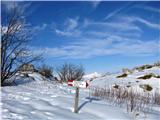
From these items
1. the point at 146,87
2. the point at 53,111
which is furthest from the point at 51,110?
the point at 146,87

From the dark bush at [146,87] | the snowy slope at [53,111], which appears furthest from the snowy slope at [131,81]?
the snowy slope at [53,111]

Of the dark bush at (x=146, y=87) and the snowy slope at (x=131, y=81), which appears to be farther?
the snowy slope at (x=131, y=81)

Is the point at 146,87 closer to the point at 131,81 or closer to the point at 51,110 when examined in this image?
the point at 131,81

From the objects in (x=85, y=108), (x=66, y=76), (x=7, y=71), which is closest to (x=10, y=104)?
(x=85, y=108)

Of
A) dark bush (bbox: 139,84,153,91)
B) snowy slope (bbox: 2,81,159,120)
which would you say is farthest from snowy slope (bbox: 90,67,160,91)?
snowy slope (bbox: 2,81,159,120)

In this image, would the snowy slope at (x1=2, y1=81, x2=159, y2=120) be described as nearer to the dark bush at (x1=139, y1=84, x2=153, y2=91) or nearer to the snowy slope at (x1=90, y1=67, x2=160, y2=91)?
the dark bush at (x1=139, y1=84, x2=153, y2=91)

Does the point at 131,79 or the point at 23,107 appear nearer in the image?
the point at 23,107

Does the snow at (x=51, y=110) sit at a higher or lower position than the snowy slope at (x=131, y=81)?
lower

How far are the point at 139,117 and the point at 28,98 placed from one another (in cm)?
296

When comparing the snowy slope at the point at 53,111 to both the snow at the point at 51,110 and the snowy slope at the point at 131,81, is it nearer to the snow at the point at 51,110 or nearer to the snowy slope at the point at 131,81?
the snow at the point at 51,110

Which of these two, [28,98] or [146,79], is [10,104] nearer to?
[28,98]

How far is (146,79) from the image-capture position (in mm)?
16344

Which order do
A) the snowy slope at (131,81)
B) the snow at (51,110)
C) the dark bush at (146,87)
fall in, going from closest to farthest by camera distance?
the snow at (51,110)
the dark bush at (146,87)
the snowy slope at (131,81)

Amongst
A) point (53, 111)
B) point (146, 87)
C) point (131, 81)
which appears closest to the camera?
point (53, 111)
